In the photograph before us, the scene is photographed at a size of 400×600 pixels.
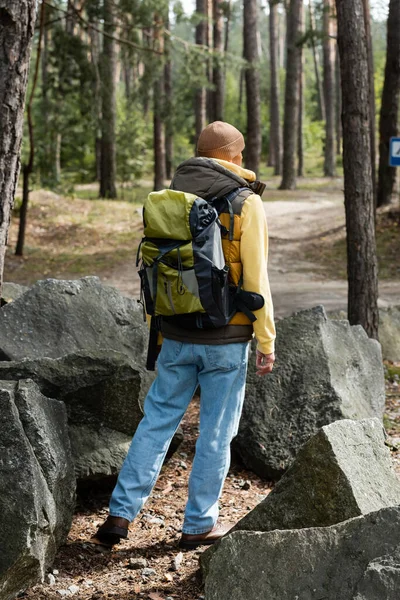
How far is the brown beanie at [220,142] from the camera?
149 inches

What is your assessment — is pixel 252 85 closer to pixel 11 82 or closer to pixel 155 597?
pixel 11 82

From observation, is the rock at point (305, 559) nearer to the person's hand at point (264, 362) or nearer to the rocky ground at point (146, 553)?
the rocky ground at point (146, 553)

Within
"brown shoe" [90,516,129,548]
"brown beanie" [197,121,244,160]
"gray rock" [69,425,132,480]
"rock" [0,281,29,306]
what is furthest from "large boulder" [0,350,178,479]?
"rock" [0,281,29,306]

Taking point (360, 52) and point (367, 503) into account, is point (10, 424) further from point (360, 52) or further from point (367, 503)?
point (360, 52)

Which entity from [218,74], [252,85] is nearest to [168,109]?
[218,74]

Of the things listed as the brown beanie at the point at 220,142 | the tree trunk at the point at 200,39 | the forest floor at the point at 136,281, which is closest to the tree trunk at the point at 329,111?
the forest floor at the point at 136,281

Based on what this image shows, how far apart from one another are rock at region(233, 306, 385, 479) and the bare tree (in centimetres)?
210

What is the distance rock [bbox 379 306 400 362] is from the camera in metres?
8.80

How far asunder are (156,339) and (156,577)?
46.2 inches

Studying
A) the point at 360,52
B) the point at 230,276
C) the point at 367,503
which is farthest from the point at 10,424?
the point at 360,52

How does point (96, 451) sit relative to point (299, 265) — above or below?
above

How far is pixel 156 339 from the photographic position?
13.2 feet

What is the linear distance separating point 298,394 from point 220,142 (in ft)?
6.94

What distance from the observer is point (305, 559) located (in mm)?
2715
